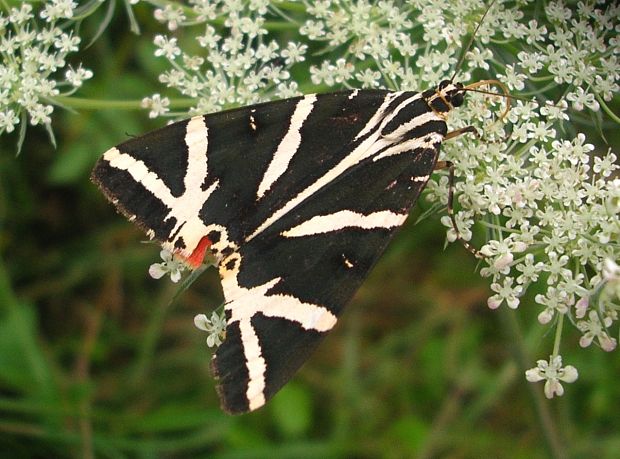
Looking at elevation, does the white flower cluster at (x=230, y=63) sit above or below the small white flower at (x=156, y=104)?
above

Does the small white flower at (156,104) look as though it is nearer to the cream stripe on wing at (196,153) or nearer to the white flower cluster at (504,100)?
the white flower cluster at (504,100)

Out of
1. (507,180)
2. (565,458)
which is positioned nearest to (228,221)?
(507,180)

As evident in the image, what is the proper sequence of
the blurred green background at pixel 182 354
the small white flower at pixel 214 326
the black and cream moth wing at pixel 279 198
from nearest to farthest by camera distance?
the black and cream moth wing at pixel 279 198, the small white flower at pixel 214 326, the blurred green background at pixel 182 354

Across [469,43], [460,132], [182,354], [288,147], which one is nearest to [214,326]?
[288,147]

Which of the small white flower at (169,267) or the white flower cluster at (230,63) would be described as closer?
the small white flower at (169,267)

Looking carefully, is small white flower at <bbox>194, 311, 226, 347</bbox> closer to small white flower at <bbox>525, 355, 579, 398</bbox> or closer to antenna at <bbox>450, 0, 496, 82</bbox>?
small white flower at <bbox>525, 355, 579, 398</bbox>

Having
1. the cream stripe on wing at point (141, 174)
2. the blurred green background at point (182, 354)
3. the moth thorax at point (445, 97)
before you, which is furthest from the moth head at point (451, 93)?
the blurred green background at point (182, 354)

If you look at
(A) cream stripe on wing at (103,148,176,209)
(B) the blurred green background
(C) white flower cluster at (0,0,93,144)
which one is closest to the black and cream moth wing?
(A) cream stripe on wing at (103,148,176,209)
